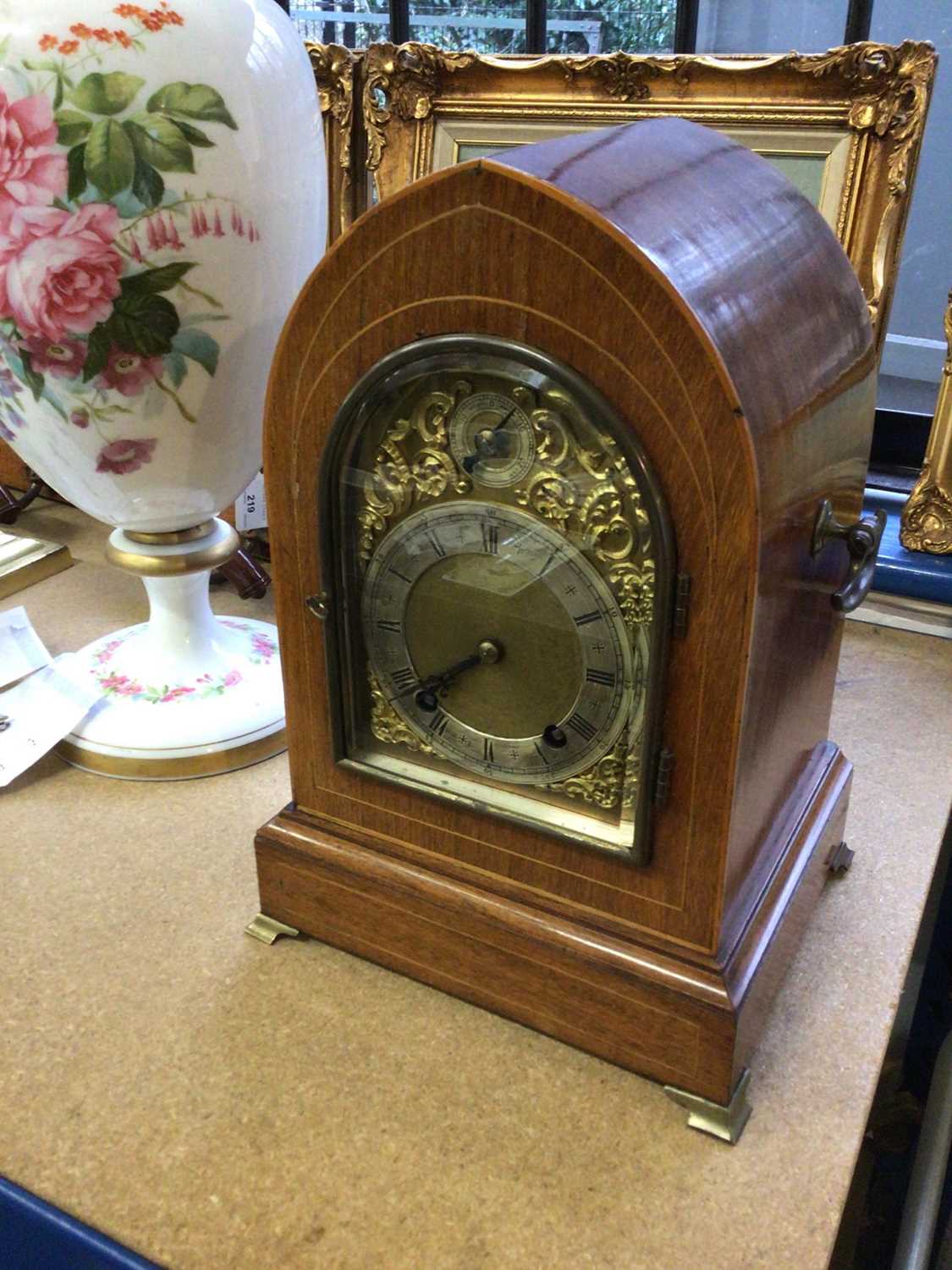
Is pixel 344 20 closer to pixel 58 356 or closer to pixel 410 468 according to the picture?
pixel 58 356

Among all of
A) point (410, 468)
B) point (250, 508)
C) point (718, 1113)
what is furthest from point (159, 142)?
point (718, 1113)

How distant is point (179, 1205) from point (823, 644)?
0.49 metres

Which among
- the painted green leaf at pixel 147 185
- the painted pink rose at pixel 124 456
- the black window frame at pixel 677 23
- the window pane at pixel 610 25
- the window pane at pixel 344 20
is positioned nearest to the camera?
the painted green leaf at pixel 147 185

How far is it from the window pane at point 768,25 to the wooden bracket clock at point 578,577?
0.66 m

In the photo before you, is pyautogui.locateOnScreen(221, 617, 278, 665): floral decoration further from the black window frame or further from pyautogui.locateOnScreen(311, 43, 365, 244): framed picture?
the black window frame

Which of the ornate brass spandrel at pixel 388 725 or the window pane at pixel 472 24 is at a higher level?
the window pane at pixel 472 24

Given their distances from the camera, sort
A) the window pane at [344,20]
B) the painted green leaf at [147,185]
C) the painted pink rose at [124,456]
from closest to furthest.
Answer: the painted green leaf at [147,185], the painted pink rose at [124,456], the window pane at [344,20]

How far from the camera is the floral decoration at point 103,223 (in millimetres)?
688

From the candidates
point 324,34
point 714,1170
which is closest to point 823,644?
point 714,1170

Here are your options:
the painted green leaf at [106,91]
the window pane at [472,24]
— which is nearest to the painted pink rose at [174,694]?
the painted green leaf at [106,91]

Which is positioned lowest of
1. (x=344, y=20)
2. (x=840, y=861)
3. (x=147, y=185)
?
(x=840, y=861)

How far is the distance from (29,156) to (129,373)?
0.15 metres

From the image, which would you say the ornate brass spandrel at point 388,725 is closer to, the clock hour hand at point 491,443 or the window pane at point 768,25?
the clock hour hand at point 491,443

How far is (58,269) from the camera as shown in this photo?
726 millimetres
